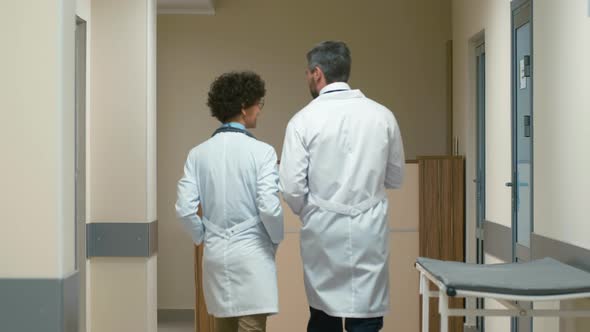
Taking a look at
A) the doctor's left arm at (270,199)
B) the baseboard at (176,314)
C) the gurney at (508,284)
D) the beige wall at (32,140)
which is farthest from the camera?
the baseboard at (176,314)

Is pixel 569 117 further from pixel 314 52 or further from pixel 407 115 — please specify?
pixel 407 115

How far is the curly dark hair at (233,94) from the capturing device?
13.1 feet

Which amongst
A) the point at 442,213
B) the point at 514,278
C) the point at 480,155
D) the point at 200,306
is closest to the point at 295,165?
the point at 514,278

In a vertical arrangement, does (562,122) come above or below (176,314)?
above

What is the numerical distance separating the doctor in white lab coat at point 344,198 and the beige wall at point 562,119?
0.80 meters

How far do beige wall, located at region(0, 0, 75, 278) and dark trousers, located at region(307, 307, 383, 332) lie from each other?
1.38 meters

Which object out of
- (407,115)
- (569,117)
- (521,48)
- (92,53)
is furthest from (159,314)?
(569,117)

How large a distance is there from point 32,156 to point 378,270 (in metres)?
1.59

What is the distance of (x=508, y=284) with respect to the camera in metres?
3.11

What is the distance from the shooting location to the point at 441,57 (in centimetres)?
807

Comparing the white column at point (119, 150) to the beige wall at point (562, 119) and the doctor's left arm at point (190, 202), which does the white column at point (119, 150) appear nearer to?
the doctor's left arm at point (190, 202)

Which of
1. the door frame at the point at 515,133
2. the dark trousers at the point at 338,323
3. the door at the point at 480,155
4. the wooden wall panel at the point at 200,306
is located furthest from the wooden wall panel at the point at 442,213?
the dark trousers at the point at 338,323

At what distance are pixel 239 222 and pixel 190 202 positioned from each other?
24 cm

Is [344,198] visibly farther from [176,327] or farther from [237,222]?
[176,327]
